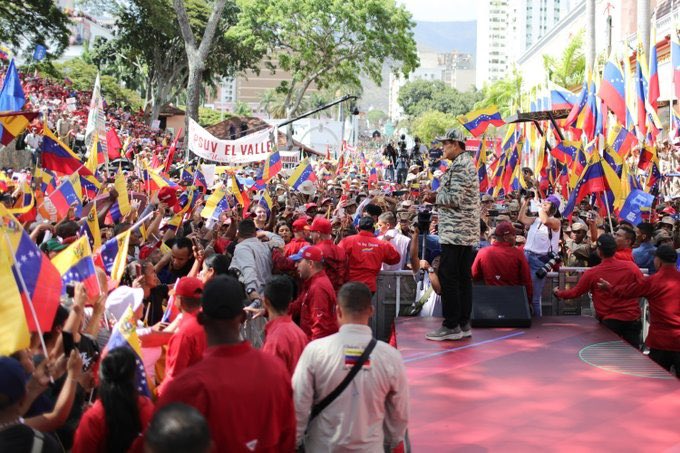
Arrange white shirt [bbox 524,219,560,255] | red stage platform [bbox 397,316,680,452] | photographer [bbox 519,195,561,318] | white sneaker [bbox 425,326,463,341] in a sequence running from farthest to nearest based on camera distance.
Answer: white shirt [bbox 524,219,560,255] → photographer [bbox 519,195,561,318] → white sneaker [bbox 425,326,463,341] → red stage platform [bbox 397,316,680,452]

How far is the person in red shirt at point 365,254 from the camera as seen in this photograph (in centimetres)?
937

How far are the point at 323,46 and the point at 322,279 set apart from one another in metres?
38.1

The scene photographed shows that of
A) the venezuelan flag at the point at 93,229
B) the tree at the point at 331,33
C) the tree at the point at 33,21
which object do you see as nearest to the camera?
the venezuelan flag at the point at 93,229

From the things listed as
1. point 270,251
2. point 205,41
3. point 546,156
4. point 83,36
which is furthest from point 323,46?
point 83,36

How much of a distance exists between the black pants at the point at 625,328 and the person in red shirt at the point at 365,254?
7.36 feet

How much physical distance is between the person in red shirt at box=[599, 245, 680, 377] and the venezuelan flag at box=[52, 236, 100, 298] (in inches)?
200

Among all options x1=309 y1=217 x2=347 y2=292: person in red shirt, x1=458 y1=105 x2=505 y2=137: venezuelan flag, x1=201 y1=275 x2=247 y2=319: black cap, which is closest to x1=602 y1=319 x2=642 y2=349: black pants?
x1=309 y1=217 x2=347 y2=292: person in red shirt

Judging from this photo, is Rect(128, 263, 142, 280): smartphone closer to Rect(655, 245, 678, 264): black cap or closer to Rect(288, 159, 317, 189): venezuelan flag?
Rect(655, 245, 678, 264): black cap

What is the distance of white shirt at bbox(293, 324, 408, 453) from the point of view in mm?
4695

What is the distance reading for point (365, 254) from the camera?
9383mm

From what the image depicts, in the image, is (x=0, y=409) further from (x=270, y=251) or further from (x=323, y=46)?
(x=323, y=46)

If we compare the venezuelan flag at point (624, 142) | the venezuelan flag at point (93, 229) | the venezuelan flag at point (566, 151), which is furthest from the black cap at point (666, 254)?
the venezuelan flag at point (624, 142)

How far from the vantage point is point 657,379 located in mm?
7227

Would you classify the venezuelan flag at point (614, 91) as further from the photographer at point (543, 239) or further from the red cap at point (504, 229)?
the red cap at point (504, 229)
